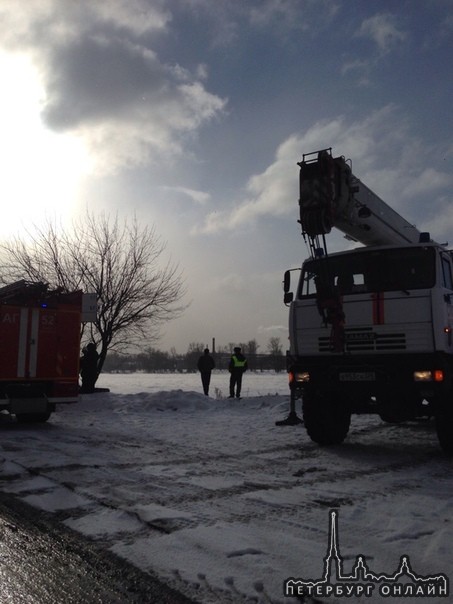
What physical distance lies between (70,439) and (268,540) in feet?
19.6

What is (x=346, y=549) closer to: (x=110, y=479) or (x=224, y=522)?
(x=224, y=522)

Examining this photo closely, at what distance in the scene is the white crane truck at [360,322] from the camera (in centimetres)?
753

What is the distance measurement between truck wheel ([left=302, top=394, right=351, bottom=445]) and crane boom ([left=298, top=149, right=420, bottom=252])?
251 centimetres

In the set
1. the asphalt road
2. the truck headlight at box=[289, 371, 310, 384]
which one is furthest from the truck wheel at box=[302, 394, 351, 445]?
the asphalt road

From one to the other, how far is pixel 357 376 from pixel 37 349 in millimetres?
6626

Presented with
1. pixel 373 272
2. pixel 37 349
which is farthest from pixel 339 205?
pixel 37 349

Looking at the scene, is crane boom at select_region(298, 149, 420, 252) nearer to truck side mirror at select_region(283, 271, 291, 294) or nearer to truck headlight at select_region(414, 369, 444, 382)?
truck side mirror at select_region(283, 271, 291, 294)

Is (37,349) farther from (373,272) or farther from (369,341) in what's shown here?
(373,272)

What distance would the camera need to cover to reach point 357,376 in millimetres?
A: 7922

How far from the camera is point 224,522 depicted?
4.48m

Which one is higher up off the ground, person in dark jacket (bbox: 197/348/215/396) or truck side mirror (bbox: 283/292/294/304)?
truck side mirror (bbox: 283/292/294/304)

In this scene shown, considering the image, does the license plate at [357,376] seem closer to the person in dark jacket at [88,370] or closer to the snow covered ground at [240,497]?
the snow covered ground at [240,497]

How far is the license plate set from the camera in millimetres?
7789

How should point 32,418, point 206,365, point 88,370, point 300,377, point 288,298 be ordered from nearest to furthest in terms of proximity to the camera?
point 300,377 < point 288,298 < point 32,418 < point 88,370 < point 206,365
